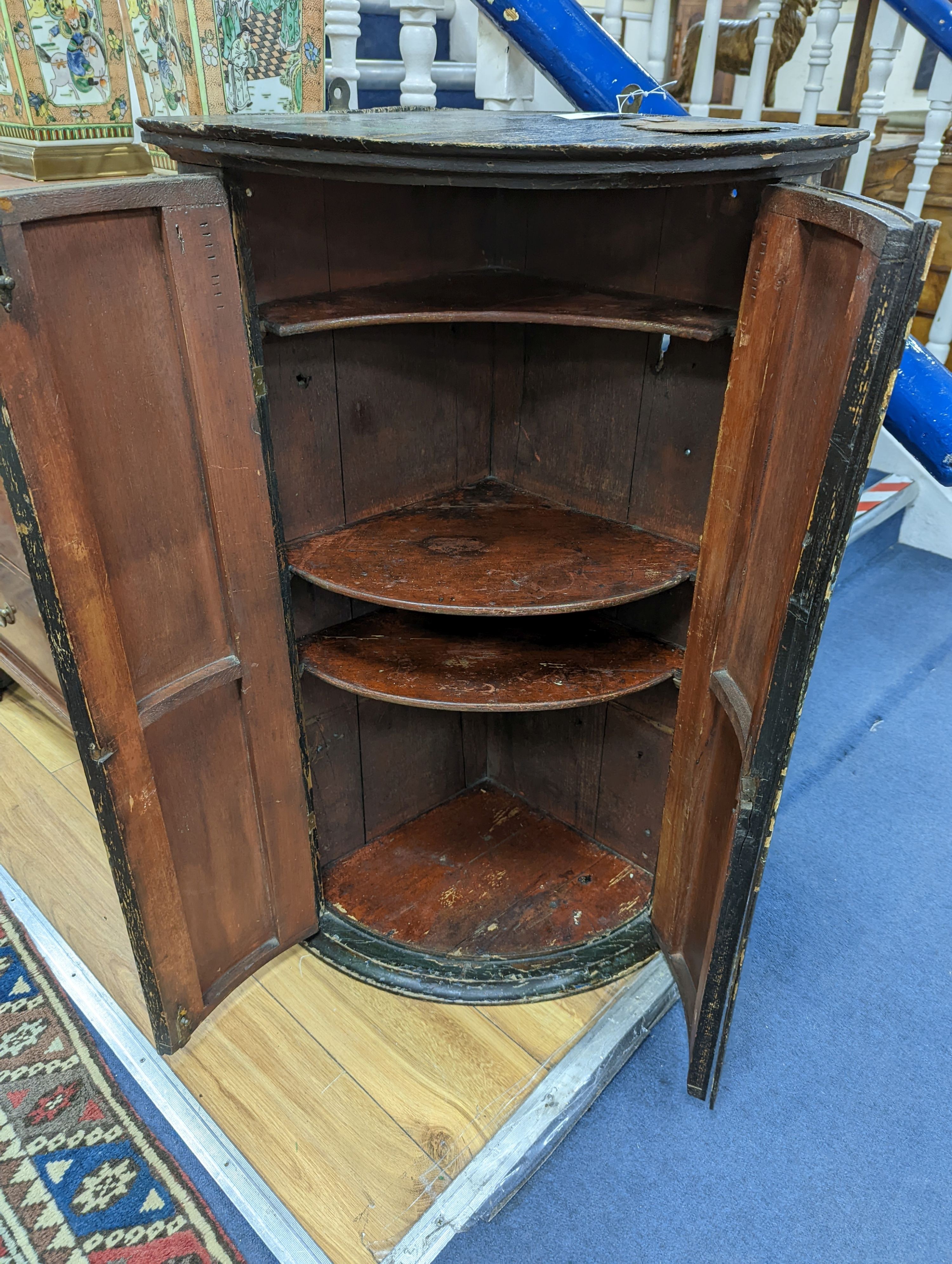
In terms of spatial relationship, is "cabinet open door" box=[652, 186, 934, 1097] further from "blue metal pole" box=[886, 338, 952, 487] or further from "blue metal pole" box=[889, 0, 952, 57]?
"blue metal pole" box=[889, 0, 952, 57]

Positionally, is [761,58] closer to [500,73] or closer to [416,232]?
[500,73]

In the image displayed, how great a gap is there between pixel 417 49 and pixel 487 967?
183 cm

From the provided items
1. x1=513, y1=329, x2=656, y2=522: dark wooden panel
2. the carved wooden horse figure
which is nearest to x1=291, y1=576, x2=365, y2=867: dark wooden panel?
x1=513, y1=329, x2=656, y2=522: dark wooden panel

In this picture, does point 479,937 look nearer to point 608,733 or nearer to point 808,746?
point 608,733

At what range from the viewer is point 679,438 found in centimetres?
154

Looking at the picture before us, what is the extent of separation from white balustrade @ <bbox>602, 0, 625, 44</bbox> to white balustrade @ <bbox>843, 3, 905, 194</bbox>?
781 millimetres

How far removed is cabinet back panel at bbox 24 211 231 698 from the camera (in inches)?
41.7

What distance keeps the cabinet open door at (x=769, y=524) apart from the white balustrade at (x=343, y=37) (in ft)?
3.07

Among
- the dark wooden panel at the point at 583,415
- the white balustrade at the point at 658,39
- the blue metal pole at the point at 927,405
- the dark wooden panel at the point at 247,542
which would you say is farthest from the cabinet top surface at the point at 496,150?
the white balustrade at the point at 658,39

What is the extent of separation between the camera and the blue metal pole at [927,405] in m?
1.91

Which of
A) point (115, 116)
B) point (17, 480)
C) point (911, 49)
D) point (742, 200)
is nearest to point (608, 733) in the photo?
point (742, 200)

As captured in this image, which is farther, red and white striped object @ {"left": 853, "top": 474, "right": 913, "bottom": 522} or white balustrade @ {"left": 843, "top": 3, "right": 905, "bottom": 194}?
red and white striped object @ {"left": 853, "top": 474, "right": 913, "bottom": 522}

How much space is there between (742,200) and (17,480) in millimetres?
1091

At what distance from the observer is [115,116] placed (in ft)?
5.06
